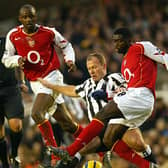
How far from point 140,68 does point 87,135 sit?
1109 mm

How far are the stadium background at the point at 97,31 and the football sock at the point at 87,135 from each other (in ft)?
9.29

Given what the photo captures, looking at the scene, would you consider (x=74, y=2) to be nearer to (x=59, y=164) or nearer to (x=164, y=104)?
(x=164, y=104)

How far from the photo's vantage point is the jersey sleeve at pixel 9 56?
33.3 feet

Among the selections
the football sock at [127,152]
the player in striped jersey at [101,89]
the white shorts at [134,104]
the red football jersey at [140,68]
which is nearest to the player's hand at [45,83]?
the player in striped jersey at [101,89]

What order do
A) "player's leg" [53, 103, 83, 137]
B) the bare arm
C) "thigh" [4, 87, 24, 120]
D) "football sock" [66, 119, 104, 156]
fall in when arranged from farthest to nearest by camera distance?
"player's leg" [53, 103, 83, 137] → "thigh" [4, 87, 24, 120] → the bare arm → "football sock" [66, 119, 104, 156]

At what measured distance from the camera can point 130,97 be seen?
30.1ft

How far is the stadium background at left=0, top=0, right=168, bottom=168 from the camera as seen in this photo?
554 inches

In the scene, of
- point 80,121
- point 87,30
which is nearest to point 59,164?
point 80,121

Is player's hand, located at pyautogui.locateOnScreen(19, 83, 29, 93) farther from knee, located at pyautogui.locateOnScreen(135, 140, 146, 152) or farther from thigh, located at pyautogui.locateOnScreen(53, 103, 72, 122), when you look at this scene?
knee, located at pyautogui.locateOnScreen(135, 140, 146, 152)

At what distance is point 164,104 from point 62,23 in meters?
5.22

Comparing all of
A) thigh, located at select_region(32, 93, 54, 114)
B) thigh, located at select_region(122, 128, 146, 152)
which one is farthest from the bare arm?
thigh, located at select_region(122, 128, 146, 152)

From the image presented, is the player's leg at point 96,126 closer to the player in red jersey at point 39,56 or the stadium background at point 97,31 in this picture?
the player in red jersey at point 39,56

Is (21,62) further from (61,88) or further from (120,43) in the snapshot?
(120,43)

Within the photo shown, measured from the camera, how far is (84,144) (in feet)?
30.2
